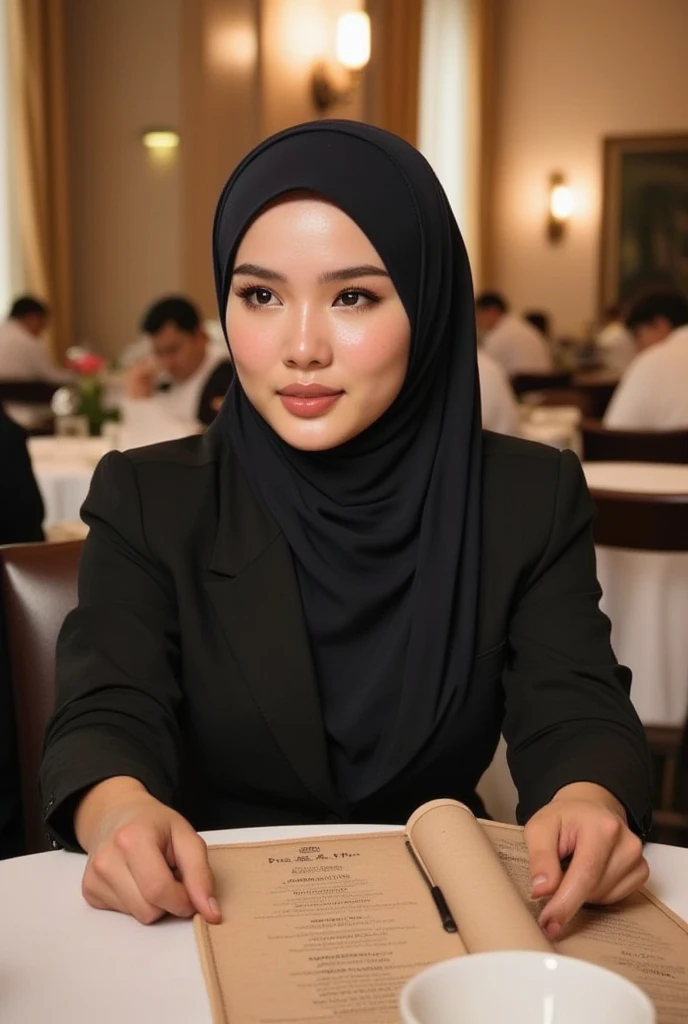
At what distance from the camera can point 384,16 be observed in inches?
388

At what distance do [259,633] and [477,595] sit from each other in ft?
0.75

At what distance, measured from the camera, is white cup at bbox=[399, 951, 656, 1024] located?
58cm

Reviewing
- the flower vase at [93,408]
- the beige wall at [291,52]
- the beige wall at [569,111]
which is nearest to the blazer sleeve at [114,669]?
the flower vase at [93,408]

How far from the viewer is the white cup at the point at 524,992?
578 mm

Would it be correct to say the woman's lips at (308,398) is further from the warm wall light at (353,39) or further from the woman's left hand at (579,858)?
the warm wall light at (353,39)

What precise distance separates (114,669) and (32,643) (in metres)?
0.31

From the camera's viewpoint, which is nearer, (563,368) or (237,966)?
(237,966)

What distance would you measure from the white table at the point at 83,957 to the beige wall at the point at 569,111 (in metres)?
11.7

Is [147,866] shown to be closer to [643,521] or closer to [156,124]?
[643,521]

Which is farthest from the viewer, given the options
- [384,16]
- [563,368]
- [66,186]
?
[563,368]

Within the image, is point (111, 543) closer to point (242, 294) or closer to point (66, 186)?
point (242, 294)

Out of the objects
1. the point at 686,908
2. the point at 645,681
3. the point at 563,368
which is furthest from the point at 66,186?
the point at 686,908

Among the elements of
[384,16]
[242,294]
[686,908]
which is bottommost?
[686,908]

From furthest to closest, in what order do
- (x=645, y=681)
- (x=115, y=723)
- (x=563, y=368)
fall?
(x=563, y=368) < (x=645, y=681) < (x=115, y=723)
